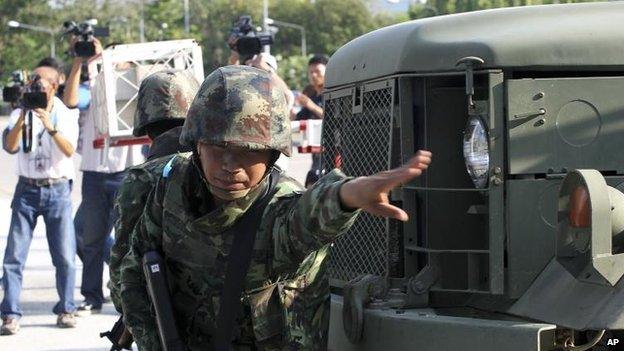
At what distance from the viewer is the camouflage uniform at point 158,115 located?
193 inches

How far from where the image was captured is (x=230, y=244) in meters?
4.19

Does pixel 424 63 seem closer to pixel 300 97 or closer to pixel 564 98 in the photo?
pixel 564 98

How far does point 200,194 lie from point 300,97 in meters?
6.99

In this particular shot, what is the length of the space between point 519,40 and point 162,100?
1.61 meters

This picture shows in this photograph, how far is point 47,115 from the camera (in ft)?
32.4

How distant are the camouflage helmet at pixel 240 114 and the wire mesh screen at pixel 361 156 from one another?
3.09 feet

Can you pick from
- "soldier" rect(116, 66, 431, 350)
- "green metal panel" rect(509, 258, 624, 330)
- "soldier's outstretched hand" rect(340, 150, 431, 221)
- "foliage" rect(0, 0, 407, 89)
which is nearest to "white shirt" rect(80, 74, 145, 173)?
"soldier" rect(116, 66, 431, 350)

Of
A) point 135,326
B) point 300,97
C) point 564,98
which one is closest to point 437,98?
point 564,98

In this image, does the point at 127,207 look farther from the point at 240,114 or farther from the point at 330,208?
the point at 330,208

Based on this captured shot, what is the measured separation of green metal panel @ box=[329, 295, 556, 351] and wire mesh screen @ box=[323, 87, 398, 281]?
1.25 ft

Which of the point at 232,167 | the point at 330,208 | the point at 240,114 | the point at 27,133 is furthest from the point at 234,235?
the point at 27,133

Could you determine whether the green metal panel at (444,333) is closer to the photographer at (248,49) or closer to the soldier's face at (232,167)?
the soldier's face at (232,167)

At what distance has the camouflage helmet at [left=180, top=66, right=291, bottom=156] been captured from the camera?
13.2 feet

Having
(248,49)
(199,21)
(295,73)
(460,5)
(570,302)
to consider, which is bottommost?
(570,302)
